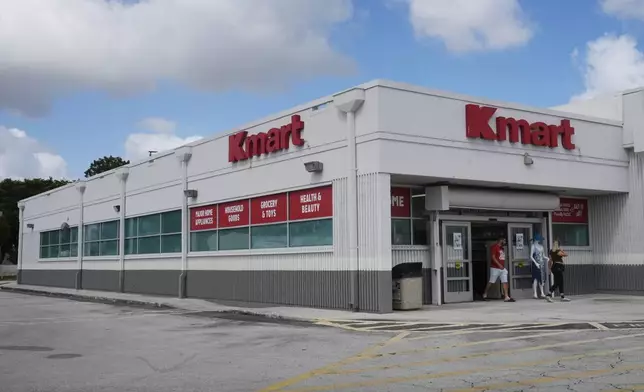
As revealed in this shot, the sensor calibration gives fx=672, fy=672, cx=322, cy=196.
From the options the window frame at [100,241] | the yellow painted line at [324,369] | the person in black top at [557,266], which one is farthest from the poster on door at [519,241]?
the window frame at [100,241]

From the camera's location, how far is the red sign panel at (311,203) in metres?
17.8

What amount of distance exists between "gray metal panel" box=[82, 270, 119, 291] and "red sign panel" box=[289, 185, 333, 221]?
499 inches

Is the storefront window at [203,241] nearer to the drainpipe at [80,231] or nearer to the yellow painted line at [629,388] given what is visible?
the drainpipe at [80,231]

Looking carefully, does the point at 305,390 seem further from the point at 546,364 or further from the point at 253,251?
the point at 253,251

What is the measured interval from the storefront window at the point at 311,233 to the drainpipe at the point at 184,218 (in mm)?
6011

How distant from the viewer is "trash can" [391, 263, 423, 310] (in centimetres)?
1647

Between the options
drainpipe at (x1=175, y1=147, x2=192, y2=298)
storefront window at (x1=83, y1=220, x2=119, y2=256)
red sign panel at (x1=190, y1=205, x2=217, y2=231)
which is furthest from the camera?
storefront window at (x1=83, y1=220, x2=119, y2=256)

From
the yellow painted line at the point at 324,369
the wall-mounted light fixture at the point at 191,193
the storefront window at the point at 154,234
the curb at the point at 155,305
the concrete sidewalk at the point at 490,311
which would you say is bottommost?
the yellow painted line at the point at 324,369

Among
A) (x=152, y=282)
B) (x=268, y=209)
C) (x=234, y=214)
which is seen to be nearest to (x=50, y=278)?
(x=152, y=282)

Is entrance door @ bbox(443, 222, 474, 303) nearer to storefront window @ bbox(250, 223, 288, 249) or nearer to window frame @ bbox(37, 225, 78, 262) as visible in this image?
storefront window @ bbox(250, 223, 288, 249)

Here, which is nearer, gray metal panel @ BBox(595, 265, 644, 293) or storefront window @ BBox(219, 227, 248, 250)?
storefront window @ BBox(219, 227, 248, 250)

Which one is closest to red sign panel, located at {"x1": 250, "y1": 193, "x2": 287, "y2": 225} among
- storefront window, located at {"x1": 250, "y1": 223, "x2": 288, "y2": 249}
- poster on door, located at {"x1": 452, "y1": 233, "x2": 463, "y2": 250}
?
storefront window, located at {"x1": 250, "y1": 223, "x2": 288, "y2": 249}

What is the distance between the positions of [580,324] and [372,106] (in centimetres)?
687

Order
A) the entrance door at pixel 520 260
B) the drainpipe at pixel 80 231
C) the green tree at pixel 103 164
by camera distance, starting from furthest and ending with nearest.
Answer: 1. the green tree at pixel 103 164
2. the drainpipe at pixel 80 231
3. the entrance door at pixel 520 260
